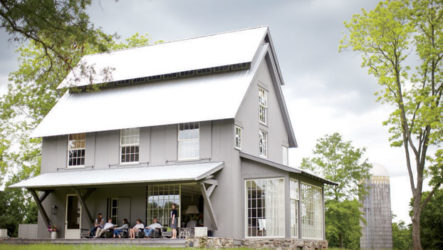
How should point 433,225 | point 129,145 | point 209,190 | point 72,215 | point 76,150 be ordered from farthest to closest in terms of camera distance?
point 433,225
point 76,150
point 72,215
point 129,145
point 209,190

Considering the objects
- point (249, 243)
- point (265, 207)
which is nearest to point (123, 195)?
point (249, 243)

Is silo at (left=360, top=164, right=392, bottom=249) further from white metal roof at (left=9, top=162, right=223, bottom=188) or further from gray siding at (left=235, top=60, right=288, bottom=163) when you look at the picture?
white metal roof at (left=9, top=162, right=223, bottom=188)

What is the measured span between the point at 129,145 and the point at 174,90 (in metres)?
3.20

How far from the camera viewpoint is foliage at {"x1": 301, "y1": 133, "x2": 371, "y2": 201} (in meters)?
31.5

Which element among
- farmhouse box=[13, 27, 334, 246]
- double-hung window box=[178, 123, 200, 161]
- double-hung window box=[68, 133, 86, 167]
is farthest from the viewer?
double-hung window box=[68, 133, 86, 167]

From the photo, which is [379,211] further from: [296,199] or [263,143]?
[296,199]

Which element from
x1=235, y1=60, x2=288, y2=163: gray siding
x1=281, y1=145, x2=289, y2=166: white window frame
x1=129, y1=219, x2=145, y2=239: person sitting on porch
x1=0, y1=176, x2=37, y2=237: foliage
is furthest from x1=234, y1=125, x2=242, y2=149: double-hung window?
x1=0, y1=176, x2=37, y2=237: foliage

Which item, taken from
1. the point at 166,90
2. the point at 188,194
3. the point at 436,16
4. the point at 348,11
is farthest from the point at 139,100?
the point at 436,16

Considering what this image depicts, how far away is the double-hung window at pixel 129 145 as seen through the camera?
22.8 m

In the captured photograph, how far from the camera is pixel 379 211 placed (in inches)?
1427

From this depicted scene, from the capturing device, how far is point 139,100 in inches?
933

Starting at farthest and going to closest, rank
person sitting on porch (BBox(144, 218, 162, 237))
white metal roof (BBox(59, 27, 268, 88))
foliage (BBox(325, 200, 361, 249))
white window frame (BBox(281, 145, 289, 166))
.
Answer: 1. foliage (BBox(325, 200, 361, 249))
2. white window frame (BBox(281, 145, 289, 166))
3. white metal roof (BBox(59, 27, 268, 88))
4. person sitting on porch (BBox(144, 218, 162, 237))

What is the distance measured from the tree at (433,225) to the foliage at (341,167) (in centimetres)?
389

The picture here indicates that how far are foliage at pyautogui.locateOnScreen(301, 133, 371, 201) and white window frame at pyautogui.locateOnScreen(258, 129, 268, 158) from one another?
8770 mm
